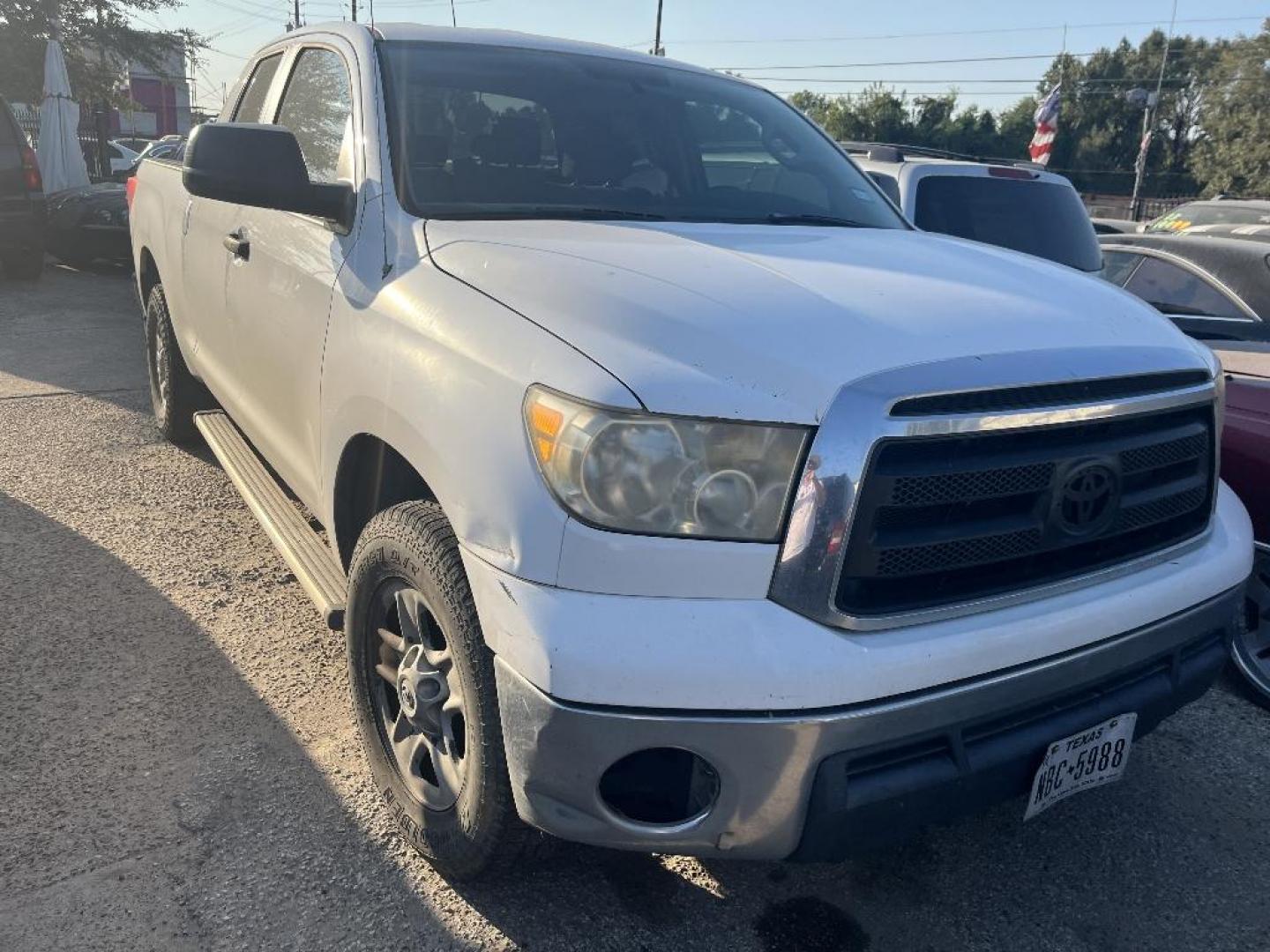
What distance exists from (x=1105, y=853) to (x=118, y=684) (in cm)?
289

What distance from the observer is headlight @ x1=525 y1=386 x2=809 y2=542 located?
6.23ft

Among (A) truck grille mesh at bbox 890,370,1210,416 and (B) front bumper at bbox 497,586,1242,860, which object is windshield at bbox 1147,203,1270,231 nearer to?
(A) truck grille mesh at bbox 890,370,1210,416

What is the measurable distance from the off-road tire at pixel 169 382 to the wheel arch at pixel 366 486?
8.65 ft

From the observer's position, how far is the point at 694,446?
1910 millimetres

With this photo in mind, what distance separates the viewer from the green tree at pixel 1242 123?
4769 centimetres

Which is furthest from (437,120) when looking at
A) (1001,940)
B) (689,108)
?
(1001,940)

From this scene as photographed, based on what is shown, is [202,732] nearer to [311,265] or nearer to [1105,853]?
[311,265]

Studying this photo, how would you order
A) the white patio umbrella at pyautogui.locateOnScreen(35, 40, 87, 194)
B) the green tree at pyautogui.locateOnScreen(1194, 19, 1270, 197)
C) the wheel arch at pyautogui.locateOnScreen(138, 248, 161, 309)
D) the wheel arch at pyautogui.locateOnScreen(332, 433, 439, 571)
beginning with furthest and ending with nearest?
the green tree at pyautogui.locateOnScreen(1194, 19, 1270, 197)
the white patio umbrella at pyautogui.locateOnScreen(35, 40, 87, 194)
the wheel arch at pyautogui.locateOnScreen(138, 248, 161, 309)
the wheel arch at pyautogui.locateOnScreen(332, 433, 439, 571)

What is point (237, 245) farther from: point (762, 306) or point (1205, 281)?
point (1205, 281)

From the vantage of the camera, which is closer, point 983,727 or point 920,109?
point 983,727

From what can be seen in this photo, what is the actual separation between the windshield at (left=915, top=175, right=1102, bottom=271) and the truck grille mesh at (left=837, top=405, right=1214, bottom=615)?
13.4 feet

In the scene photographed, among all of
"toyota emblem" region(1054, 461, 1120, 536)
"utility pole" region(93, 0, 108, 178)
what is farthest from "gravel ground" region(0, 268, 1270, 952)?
"utility pole" region(93, 0, 108, 178)

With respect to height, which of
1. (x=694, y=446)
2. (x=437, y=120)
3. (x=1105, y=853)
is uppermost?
(x=437, y=120)

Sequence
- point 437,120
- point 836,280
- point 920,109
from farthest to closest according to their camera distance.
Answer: point 920,109 → point 437,120 → point 836,280
